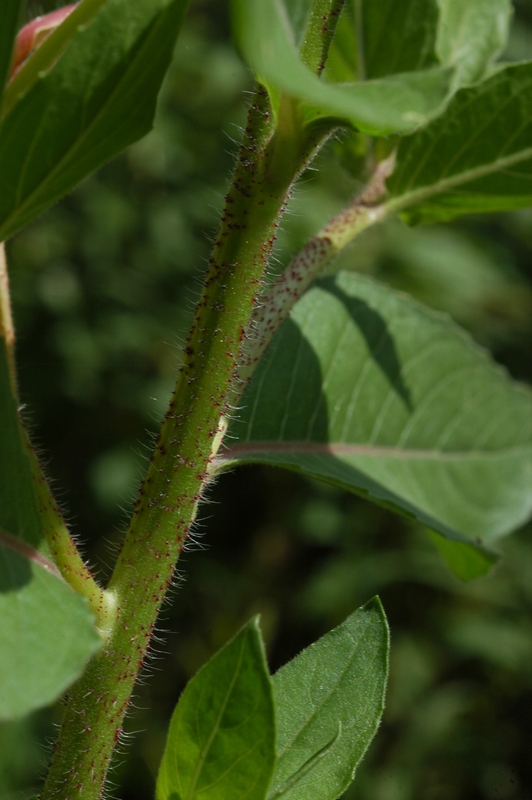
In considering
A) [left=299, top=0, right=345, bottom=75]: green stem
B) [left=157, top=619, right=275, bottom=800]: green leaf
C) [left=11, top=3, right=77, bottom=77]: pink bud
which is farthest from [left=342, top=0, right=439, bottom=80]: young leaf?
[left=157, top=619, right=275, bottom=800]: green leaf

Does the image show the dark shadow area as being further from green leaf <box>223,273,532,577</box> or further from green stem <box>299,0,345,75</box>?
green stem <box>299,0,345,75</box>

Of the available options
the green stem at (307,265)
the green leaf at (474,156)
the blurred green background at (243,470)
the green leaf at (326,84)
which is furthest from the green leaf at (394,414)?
the blurred green background at (243,470)

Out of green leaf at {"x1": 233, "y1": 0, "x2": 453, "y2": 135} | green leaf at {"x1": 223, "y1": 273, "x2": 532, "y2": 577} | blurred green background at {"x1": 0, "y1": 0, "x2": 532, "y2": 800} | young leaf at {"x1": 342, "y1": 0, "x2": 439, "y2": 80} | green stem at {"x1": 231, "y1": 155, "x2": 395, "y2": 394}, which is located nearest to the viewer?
green leaf at {"x1": 233, "y1": 0, "x2": 453, "y2": 135}

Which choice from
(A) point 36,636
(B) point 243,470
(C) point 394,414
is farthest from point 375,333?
(B) point 243,470

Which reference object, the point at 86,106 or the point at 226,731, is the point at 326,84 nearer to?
the point at 86,106

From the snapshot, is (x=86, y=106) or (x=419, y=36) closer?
(x=86, y=106)
